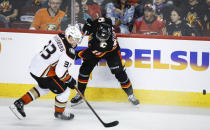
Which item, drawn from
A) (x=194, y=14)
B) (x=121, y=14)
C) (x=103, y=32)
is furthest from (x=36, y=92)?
(x=194, y=14)

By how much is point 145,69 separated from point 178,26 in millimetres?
633

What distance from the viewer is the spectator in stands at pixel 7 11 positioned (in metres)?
4.43

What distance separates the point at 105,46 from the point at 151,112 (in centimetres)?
89

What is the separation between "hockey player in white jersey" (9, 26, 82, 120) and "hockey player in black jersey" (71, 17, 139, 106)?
23.2 inches

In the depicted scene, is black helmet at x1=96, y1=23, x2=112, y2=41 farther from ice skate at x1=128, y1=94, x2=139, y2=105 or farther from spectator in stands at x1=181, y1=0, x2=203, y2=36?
spectator in stands at x1=181, y1=0, x2=203, y2=36

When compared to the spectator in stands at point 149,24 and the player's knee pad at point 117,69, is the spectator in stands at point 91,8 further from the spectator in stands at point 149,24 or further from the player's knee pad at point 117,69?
the player's knee pad at point 117,69

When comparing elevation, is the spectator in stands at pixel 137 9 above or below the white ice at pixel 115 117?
above

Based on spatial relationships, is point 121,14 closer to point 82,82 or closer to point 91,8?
point 91,8

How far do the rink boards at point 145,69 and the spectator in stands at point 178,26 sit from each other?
2.8 inches

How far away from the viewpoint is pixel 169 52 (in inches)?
172

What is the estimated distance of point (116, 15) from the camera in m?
4.47

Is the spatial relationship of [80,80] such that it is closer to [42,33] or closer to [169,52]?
[42,33]

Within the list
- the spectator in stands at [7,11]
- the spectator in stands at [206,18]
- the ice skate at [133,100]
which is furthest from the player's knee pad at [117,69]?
the spectator in stands at [7,11]

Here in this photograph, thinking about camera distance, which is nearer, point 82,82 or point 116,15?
point 82,82
